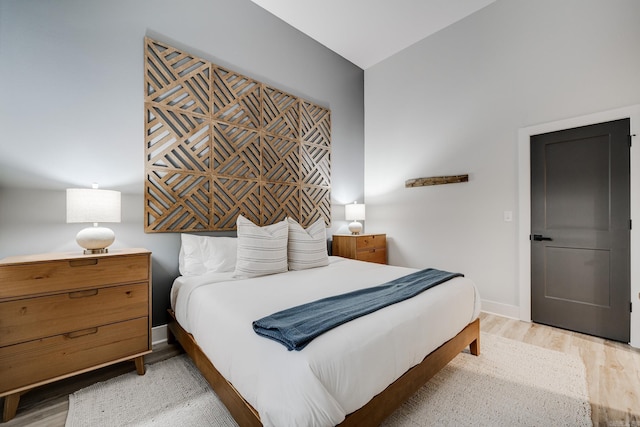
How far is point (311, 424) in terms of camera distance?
91 centimetres

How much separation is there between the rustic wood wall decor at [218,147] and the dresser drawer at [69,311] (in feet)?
2.27

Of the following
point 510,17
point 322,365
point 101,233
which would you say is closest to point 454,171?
point 510,17

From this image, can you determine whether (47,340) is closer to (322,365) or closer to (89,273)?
(89,273)

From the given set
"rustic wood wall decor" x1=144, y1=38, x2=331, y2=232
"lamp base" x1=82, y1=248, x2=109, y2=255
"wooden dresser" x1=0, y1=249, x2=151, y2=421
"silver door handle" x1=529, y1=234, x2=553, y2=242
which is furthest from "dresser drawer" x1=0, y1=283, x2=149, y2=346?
"silver door handle" x1=529, y1=234, x2=553, y2=242

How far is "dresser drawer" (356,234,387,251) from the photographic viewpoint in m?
3.61

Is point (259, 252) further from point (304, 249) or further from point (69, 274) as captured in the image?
point (69, 274)

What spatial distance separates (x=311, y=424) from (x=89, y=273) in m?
1.65

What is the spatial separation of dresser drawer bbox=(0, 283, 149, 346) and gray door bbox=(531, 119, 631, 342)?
3564mm

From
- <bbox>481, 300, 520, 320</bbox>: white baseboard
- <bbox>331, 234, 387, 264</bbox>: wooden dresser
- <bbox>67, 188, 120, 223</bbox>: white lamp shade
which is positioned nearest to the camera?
<bbox>67, 188, 120, 223</bbox>: white lamp shade

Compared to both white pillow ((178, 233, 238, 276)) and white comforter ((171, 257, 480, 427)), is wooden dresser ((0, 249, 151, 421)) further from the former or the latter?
white pillow ((178, 233, 238, 276))

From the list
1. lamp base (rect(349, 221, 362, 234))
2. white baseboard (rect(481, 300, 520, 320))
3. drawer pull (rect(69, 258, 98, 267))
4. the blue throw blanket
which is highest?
lamp base (rect(349, 221, 362, 234))

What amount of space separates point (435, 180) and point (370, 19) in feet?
6.91

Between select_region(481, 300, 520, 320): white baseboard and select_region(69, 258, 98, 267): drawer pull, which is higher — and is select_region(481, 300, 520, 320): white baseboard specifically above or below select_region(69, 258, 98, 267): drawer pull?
below

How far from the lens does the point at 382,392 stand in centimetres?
126
